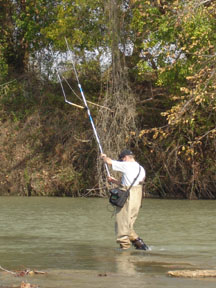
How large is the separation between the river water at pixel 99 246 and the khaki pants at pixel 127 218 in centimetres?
21

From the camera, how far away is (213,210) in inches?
814

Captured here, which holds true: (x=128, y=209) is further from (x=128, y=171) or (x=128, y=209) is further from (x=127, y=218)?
(x=128, y=171)

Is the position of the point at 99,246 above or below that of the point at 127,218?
below

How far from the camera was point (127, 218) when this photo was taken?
12000mm

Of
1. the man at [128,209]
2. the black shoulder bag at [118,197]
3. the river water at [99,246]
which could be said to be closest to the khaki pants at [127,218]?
the man at [128,209]

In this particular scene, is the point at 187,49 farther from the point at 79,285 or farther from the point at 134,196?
the point at 79,285

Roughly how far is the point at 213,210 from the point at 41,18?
15.3m


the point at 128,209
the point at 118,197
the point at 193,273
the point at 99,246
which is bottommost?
the point at 99,246

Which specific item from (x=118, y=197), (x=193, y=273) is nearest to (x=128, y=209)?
(x=118, y=197)

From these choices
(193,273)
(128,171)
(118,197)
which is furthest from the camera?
(128,171)

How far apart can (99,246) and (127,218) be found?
105 centimetres

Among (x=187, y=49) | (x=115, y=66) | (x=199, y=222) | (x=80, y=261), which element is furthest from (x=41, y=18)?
(x=80, y=261)

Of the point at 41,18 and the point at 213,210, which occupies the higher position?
the point at 41,18

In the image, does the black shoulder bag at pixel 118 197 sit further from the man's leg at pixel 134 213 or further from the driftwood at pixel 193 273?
the driftwood at pixel 193 273
